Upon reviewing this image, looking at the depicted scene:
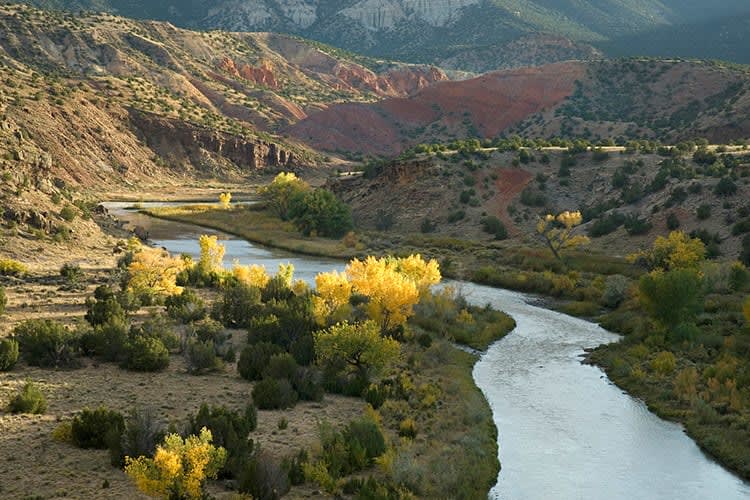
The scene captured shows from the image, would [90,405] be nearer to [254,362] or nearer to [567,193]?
[254,362]

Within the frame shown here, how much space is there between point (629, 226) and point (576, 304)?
2388 cm

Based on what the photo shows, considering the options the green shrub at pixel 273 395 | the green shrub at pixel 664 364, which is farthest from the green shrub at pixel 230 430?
the green shrub at pixel 664 364

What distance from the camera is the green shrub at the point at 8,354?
30.3m

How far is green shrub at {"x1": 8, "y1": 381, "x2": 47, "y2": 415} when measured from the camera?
1021 inches

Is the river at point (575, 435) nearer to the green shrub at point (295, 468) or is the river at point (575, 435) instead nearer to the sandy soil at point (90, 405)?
the green shrub at point (295, 468)

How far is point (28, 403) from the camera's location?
26.0 m

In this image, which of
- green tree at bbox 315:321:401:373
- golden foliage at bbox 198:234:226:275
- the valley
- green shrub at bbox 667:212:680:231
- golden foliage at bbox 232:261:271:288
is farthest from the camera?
green shrub at bbox 667:212:680:231

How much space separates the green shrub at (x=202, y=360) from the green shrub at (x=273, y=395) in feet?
13.0

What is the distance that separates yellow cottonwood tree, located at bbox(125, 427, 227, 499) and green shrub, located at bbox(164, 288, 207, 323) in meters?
21.8

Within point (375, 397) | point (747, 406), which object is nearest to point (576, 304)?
point (747, 406)

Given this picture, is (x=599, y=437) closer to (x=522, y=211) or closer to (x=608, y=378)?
(x=608, y=378)

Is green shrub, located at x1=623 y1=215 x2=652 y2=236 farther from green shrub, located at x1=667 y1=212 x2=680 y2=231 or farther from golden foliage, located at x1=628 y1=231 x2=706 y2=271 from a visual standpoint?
golden foliage, located at x1=628 y1=231 x2=706 y2=271

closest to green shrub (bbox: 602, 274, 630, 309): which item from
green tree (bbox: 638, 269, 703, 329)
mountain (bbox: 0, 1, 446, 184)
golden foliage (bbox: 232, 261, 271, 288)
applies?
green tree (bbox: 638, 269, 703, 329)

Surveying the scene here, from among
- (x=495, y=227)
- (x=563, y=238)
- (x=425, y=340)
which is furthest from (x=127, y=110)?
(x=425, y=340)
